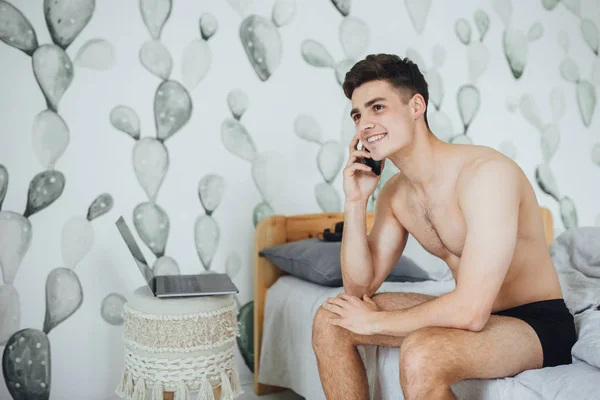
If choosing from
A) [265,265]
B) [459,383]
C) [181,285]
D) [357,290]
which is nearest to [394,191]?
[357,290]

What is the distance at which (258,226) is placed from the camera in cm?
245

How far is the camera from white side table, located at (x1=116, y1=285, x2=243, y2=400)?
5.30 ft

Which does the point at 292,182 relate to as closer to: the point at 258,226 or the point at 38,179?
the point at 258,226

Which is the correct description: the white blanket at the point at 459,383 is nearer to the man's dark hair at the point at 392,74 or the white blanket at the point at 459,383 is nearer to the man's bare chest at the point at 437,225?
the man's bare chest at the point at 437,225

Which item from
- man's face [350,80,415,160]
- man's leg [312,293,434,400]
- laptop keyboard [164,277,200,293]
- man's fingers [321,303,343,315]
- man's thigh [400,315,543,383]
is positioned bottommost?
man's leg [312,293,434,400]

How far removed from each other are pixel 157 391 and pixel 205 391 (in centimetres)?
14

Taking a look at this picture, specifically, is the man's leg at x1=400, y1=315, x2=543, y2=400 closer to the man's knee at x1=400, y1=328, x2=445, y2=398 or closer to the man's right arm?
the man's knee at x1=400, y1=328, x2=445, y2=398

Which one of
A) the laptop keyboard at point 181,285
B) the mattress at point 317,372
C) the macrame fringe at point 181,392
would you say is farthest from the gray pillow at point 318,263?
the macrame fringe at point 181,392

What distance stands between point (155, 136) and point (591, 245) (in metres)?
1.90

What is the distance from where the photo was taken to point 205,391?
1627 mm

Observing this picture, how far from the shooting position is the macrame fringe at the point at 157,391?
1.60 m


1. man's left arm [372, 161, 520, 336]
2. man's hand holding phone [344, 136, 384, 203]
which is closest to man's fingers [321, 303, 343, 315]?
man's left arm [372, 161, 520, 336]

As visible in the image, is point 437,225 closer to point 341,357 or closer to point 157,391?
point 341,357

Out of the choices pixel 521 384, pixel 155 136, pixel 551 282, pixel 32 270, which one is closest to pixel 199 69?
pixel 155 136
